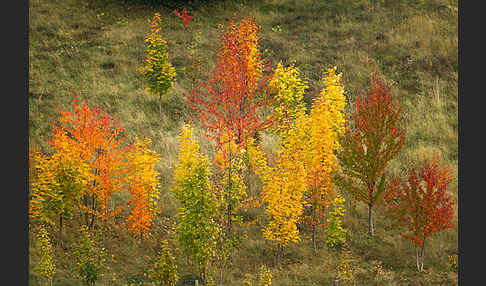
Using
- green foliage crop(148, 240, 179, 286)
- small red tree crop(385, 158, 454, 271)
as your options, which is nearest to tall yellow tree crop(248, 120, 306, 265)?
small red tree crop(385, 158, 454, 271)

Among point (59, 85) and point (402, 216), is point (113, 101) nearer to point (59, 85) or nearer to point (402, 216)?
point (59, 85)

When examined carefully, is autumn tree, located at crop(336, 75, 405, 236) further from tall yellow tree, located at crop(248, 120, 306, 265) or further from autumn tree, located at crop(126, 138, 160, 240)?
autumn tree, located at crop(126, 138, 160, 240)

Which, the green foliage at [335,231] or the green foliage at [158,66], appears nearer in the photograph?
the green foliage at [335,231]

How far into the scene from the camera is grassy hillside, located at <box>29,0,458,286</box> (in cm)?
1802

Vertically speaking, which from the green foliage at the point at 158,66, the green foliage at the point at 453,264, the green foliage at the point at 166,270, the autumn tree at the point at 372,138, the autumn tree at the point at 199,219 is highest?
the green foliage at the point at 158,66

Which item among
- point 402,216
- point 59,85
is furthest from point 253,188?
point 59,85

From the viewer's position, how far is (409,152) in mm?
25562

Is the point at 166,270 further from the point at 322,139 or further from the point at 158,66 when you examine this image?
the point at 158,66

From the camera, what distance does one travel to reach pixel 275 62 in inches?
1387

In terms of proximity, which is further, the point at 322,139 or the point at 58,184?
the point at 322,139

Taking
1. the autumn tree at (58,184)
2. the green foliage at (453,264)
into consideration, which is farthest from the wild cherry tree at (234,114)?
the green foliage at (453,264)

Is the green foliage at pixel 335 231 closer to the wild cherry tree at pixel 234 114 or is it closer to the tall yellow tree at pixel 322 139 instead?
the tall yellow tree at pixel 322 139

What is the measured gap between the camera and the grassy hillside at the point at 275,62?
59.1 ft

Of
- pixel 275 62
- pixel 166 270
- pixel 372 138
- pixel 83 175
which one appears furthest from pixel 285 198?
pixel 275 62
